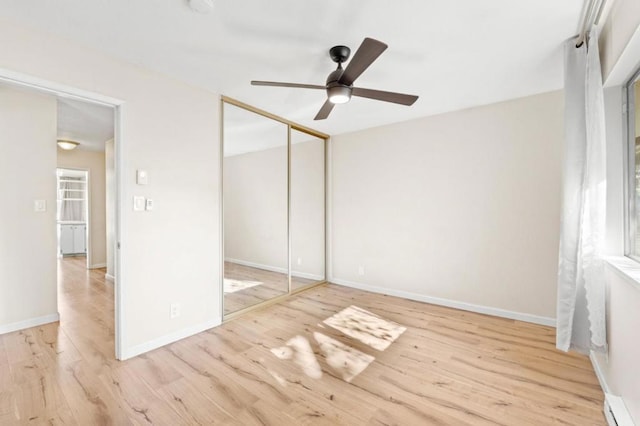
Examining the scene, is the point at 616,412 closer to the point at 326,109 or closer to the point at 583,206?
the point at 583,206

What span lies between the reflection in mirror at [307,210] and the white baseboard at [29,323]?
109 inches

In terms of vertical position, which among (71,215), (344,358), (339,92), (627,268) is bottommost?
(344,358)

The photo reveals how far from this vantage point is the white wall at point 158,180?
207cm

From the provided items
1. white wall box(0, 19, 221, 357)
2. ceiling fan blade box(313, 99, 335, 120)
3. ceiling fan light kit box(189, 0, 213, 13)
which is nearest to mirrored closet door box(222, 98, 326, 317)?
white wall box(0, 19, 221, 357)

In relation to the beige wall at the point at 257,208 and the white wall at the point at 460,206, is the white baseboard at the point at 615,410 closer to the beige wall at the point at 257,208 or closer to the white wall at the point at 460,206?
the white wall at the point at 460,206

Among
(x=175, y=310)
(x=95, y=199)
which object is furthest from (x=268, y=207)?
(x=95, y=199)

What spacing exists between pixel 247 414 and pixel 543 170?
3511mm

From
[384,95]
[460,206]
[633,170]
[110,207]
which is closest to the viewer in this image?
[633,170]

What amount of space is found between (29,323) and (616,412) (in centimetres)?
489

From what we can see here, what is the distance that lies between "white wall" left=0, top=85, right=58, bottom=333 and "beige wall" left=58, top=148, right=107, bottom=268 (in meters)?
2.86

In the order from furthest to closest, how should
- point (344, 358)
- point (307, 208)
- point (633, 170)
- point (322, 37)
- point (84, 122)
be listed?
point (307, 208) → point (84, 122) → point (344, 358) → point (322, 37) → point (633, 170)

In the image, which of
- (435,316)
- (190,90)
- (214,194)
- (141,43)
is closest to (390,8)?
(141,43)

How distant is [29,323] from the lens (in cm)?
297

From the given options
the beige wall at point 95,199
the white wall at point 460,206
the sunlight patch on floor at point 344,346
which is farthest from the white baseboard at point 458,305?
the beige wall at point 95,199
